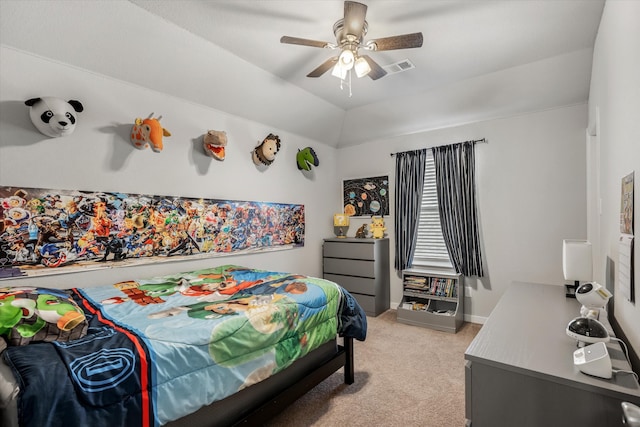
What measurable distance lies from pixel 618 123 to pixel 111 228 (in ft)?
10.9

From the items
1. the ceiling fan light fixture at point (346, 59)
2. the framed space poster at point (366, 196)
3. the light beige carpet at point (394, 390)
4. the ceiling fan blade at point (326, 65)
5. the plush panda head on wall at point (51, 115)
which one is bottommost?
the light beige carpet at point (394, 390)

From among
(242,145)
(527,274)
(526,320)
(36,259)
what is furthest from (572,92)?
(36,259)

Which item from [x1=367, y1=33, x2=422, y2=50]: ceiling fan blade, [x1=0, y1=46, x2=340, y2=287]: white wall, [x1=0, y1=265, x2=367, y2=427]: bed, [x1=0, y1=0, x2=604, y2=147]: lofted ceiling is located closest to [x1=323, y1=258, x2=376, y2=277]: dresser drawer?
[x1=0, y1=46, x2=340, y2=287]: white wall

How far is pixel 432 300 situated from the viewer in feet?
12.8

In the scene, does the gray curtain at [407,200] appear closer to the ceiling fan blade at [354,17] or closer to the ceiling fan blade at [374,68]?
the ceiling fan blade at [374,68]

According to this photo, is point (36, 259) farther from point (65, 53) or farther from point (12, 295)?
point (65, 53)

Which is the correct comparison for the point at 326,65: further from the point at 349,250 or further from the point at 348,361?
the point at 349,250

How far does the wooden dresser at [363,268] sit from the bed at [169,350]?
5.60 feet

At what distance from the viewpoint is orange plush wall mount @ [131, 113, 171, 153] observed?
8.36ft

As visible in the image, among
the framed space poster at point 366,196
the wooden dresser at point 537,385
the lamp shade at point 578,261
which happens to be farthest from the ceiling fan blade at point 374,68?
the framed space poster at point 366,196

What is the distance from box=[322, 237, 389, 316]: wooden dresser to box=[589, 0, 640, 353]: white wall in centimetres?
221

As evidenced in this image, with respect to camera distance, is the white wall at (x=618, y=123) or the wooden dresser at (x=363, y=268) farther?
the wooden dresser at (x=363, y=268)

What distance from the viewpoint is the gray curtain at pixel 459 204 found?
3.62m

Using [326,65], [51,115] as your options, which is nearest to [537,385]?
[326,65]
